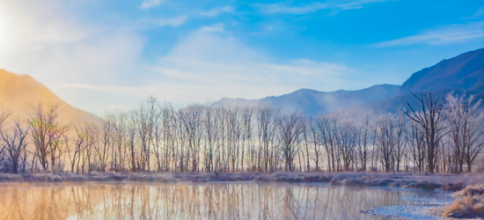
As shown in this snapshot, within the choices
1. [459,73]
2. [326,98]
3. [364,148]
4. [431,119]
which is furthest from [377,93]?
[431,119]

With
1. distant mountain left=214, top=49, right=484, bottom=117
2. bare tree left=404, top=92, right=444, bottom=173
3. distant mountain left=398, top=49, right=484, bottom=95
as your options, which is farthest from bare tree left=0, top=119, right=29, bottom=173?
distant mountain left=398, top=49, right=484, bottom=95

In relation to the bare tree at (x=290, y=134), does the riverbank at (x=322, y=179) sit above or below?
below

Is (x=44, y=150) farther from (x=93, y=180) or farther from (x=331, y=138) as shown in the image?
(x=331, y=138)

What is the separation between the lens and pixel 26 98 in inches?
2191

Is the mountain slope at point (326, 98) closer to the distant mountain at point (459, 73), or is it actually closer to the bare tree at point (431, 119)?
the distant mountain at point (459, 73)

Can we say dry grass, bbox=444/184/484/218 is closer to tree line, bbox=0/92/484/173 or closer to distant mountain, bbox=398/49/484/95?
tree line, bbox=0/92/484/173

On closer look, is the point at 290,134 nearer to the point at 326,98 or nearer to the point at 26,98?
the point at 26,98

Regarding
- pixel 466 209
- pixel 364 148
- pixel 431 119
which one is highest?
pixel 431 119

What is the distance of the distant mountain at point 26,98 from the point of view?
43562 millimetres

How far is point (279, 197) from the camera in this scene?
1909 cm

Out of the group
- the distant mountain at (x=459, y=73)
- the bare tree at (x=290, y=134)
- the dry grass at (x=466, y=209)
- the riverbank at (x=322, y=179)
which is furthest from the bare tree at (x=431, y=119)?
the distant mountain at (x=459, y=73)

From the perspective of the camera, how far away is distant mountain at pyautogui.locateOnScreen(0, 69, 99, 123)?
Answer: 43.6 metres

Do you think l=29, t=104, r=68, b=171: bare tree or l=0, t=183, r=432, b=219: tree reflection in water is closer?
l=0, t=183, r=432, b=219: tree reflection in water

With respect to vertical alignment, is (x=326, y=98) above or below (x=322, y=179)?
above
